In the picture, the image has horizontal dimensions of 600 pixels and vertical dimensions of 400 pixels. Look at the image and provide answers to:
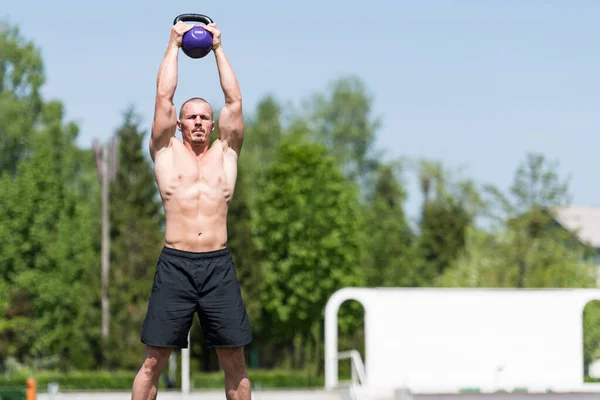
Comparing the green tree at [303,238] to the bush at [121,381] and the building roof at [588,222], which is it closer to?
the bush at [121,381]

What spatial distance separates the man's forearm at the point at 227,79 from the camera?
843cm

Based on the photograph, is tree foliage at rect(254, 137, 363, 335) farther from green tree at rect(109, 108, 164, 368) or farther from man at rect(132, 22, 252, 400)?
man at rect(132, 22, 252, 400)

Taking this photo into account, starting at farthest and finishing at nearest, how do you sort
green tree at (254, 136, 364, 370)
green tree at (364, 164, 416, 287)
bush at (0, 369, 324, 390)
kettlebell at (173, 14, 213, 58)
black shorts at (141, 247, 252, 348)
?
green tree at (364, 164, 416, 287), green tree at (254, 136, 364, 370), bush at (0, 369, 324, 390), kettlebell at (173, 14, 213, 58), black shorts at (141, 247, 252, 348)

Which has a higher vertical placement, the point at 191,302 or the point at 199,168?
the point at 199,168

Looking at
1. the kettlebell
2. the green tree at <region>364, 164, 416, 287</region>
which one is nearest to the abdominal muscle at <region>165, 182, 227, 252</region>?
the kettlebell

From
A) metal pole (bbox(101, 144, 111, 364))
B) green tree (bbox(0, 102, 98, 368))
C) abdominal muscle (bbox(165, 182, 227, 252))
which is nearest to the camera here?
abdominal muscle (bbox(165, 182, 227, 252))

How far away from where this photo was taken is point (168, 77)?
8227 mm

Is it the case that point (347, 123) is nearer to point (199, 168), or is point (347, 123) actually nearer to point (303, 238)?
point (303, 238)

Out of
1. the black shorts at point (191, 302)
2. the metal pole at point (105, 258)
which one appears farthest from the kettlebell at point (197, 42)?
the metal pole at point (105, 258)

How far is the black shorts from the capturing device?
8.02m

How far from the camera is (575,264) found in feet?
145

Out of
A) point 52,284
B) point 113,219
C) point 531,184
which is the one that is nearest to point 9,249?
point 52,284

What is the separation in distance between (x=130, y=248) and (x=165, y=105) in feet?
150

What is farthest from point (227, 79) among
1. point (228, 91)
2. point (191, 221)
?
point (191, 221)
